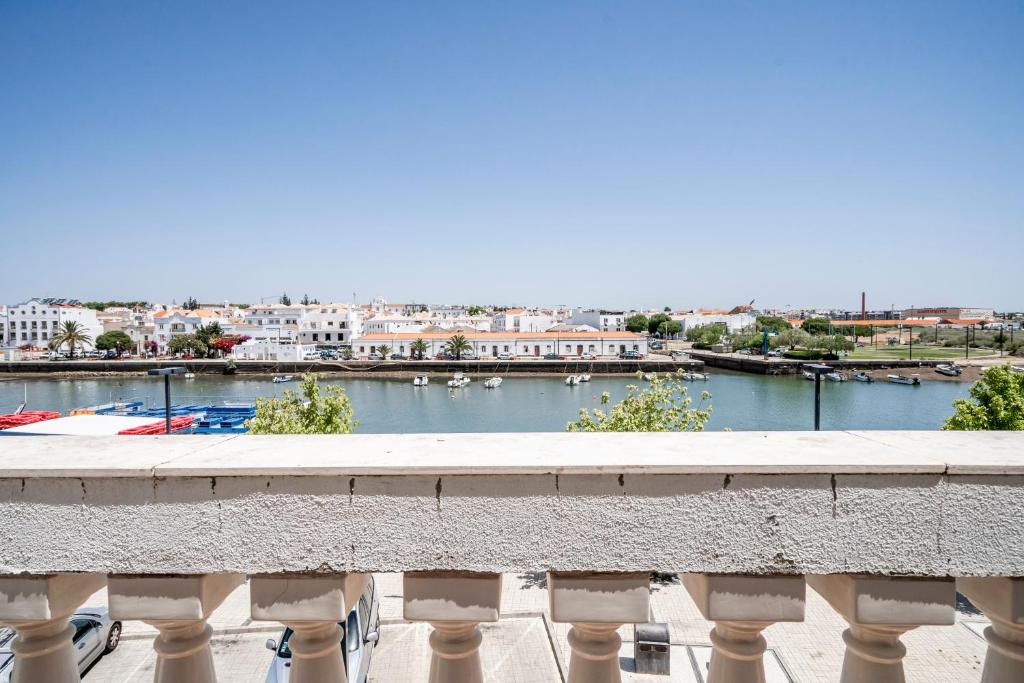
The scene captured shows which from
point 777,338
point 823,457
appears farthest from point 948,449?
point 777,338

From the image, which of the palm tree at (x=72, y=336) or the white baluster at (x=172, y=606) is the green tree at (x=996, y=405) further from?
the palm tree at (x=72, y=336)

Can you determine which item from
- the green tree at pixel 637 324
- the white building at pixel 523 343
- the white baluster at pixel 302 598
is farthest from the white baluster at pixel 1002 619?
the green tree at pixel 637 324

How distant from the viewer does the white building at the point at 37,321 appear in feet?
283

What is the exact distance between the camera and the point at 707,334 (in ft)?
325

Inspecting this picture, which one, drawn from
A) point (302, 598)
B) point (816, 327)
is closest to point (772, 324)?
point (816, 327)

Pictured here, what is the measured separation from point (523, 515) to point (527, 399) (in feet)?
161

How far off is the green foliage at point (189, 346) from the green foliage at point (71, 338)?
12.5 metres

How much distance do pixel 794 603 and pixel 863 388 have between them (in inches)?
2427

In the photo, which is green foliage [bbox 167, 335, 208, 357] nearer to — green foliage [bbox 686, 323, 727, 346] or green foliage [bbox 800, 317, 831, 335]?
green foliage [bbox 686, 323, 727, 346]

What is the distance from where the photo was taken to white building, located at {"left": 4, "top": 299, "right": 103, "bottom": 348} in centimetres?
8638

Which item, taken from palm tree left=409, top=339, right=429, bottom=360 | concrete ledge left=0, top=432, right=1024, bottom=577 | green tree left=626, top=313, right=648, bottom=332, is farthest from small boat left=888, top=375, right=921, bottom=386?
concrete ledge left=0, top=432, right=1024, bottom=577

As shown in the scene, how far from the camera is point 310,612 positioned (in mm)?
1448

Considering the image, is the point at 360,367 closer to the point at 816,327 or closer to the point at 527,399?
the point at 527,399

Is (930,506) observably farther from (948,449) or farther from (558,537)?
(558,537)
